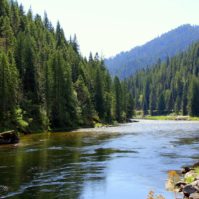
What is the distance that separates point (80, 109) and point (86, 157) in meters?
77.7

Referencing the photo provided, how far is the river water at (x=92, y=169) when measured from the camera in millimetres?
29875

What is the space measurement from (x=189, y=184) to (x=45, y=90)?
86.8 metres

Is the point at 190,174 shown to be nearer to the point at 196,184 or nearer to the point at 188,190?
the point at 196,184

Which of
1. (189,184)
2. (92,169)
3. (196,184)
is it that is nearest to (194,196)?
(189,184)

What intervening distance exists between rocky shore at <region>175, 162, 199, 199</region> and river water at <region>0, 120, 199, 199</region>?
4.14ft

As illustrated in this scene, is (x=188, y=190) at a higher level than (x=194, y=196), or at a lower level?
higher

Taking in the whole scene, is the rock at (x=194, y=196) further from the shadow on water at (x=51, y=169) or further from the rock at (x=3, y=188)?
the rock at (x=3, y=188)

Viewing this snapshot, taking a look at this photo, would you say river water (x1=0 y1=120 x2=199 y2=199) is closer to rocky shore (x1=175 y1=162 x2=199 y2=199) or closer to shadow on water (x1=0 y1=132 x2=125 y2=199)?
shadow on water (x1=0 y1=132 x2=125 y2=199)

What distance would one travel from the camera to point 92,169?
1574 inches

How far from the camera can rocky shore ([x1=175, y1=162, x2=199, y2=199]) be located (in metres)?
27.9

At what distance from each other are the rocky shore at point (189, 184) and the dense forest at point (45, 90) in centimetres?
5635

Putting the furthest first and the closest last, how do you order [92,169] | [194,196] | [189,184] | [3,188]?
[92,169], [3,188], [189,184], [194,196]

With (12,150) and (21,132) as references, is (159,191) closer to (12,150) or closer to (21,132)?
(12,150)

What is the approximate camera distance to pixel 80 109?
12631 cm
